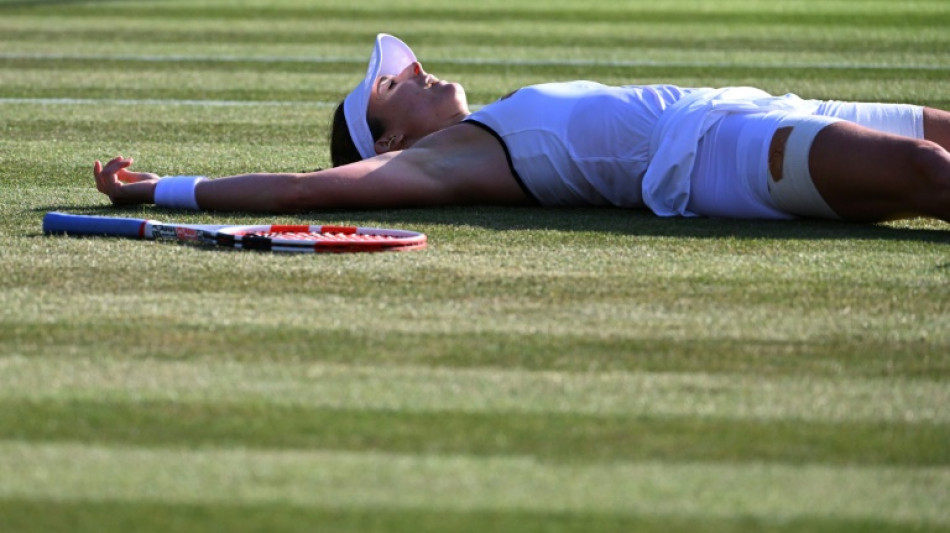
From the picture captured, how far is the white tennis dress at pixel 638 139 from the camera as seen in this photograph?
5.55 meters

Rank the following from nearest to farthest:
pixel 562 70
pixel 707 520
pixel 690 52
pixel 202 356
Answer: pixel 707 520
pixel 202 356
pixel 562 70
pixel 690 52

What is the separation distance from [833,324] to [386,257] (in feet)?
4.66

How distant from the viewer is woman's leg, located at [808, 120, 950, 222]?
504 centimetres

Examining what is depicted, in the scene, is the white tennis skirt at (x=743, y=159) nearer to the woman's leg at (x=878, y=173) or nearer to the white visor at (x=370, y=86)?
the woman's leg at (x=878, y=173)

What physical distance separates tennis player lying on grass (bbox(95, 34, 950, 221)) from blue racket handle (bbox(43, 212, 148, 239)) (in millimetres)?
559

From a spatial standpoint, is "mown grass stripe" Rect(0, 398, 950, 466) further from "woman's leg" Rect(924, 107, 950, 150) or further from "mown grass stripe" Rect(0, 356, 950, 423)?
"woman's leg" Rect(924, 107, 950, 150)

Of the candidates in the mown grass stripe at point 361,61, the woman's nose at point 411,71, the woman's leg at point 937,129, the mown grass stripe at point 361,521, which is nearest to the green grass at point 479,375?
the mown grass stripe at point 361,521

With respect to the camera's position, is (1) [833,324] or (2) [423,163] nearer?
(1) [833,324]

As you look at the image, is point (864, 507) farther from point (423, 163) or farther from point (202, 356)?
point (423, 163)

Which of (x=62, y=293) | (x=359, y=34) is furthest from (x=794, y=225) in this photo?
(x=359, y=34)

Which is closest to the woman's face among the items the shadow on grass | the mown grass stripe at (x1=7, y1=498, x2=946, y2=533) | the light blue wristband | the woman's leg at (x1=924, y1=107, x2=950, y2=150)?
the shadow on grass

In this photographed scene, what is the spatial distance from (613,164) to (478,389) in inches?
97.9

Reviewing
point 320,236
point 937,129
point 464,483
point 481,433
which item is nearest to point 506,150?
point 320,236

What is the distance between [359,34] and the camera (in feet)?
47.7
